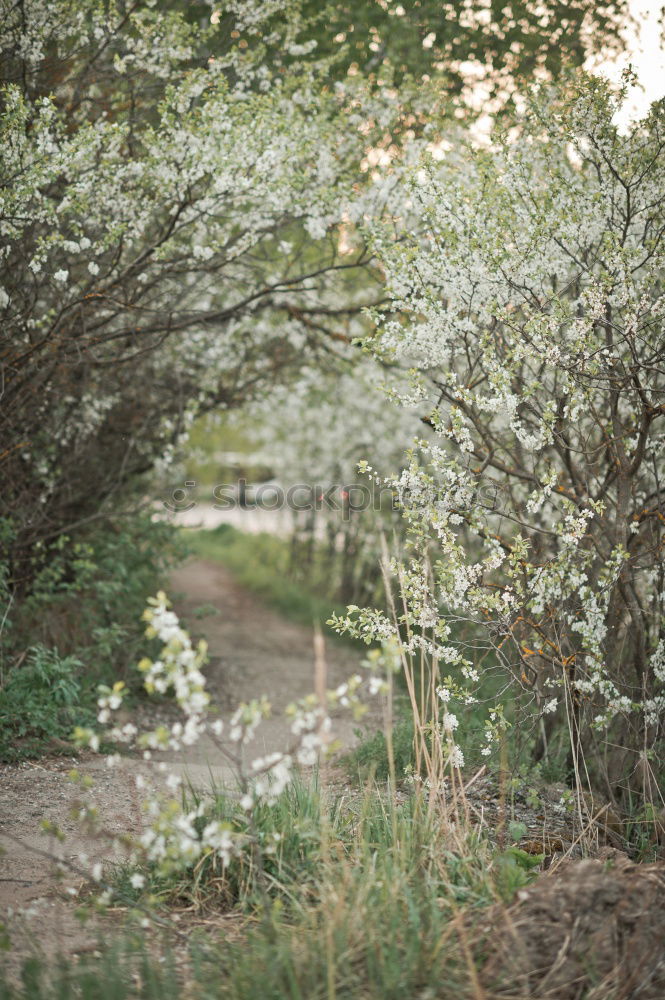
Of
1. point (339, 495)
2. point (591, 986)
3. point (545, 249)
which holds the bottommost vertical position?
point (591, 986)

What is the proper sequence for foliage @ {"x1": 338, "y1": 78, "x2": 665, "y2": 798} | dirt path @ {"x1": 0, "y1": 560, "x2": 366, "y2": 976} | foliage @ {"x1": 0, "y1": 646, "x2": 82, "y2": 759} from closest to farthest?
1. dirt path @ {"x1": 0, "y1": 560, "x2": 366, "y2": 976}
2. foliage @ {"x1": 338, "y1": 78, "x2": 665, "y2": 798}
3. foliage @ {"x1": 0, "y1": 646, "x2": 82, "y2": 759}

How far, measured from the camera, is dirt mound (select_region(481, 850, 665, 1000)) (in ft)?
8.38

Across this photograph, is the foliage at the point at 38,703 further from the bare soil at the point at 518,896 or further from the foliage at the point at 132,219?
the foliage at the point at 132,219

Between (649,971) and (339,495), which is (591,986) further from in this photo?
(339,495)

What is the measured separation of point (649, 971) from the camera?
2.62 m

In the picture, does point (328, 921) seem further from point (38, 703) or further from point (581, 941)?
point (38, 703)

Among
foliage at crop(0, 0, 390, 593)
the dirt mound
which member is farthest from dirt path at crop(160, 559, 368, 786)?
the dirt mound

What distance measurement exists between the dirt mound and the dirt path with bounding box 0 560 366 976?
1.42m

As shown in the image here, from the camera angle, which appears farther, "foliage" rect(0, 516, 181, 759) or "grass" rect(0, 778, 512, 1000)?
"foliage" rect(0, 516, 181, 759)

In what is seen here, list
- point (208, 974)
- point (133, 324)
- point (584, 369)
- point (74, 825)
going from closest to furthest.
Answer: point (208, 974) < point (74, 825) < point (584, 369) < point (133, 324)

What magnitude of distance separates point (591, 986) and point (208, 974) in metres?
1.22

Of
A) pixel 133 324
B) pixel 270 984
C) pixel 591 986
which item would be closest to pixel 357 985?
pixel 270 984

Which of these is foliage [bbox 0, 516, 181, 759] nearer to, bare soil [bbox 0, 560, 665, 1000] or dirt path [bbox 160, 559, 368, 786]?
A: bare soil [bbox 0, 560, 665, 1000]

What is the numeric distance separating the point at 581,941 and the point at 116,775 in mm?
2863
